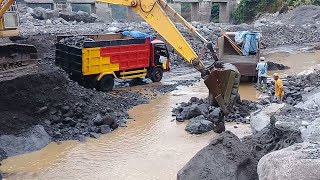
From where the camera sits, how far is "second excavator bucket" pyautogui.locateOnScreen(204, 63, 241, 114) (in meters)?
10.9

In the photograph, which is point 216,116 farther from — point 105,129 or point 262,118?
point 262,118

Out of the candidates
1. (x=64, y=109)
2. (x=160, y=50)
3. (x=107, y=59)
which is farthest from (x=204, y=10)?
(x=64, y=109)

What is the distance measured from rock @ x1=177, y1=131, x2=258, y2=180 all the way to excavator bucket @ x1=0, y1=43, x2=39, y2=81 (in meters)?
5.99

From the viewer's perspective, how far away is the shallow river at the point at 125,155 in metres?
8.55

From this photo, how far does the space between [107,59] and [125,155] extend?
5.54m

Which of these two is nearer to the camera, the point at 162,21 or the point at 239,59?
the point at 162,21

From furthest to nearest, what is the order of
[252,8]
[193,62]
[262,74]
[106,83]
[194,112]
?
[252,8] < [262,74] < [106,83] < [193,62] < [194,112]

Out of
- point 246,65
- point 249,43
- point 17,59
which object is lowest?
point 246,65

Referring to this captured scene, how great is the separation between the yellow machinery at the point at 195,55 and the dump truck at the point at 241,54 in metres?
3.13

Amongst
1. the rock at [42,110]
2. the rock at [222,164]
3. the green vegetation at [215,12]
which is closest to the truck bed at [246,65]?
the rock at [42,110]

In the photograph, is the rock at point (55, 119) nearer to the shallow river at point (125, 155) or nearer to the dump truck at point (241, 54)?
the shallow river at point (125, 155)

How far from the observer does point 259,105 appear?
1237 centimetres

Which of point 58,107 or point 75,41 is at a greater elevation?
point 75,41

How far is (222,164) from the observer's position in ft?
20.0
